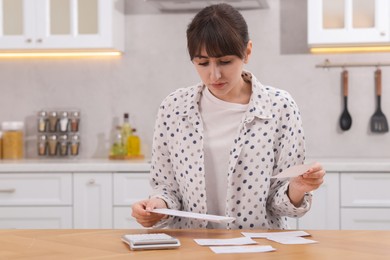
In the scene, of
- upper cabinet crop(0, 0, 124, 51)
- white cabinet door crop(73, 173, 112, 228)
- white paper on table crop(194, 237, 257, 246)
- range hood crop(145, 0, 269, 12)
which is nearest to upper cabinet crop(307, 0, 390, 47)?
range hood crop(145, 0, 269, 12)

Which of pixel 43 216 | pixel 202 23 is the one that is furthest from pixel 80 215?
pixel 202 23

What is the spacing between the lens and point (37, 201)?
3.74 meters

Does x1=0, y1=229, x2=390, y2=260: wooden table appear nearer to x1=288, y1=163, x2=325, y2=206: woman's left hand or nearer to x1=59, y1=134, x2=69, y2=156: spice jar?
x1=288, y1=163, x2=325, y2=206: woman's left hand

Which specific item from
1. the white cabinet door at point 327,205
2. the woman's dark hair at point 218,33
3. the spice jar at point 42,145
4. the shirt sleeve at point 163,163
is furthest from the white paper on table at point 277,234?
the spice jar at point 42,145

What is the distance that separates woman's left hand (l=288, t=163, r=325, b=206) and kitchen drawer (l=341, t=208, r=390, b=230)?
5.25 feet

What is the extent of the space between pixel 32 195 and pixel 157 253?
218cm

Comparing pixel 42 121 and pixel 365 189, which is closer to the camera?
pixel 365 189

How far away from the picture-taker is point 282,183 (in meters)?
2.17

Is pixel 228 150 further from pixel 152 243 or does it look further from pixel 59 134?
pixel 59 134

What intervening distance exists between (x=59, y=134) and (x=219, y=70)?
2478mm

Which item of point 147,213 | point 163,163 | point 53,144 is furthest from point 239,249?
point 53,144

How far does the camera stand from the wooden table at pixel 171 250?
168 centimetres

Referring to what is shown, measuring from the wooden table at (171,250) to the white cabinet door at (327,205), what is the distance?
1578 mm

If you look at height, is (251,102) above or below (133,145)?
above
